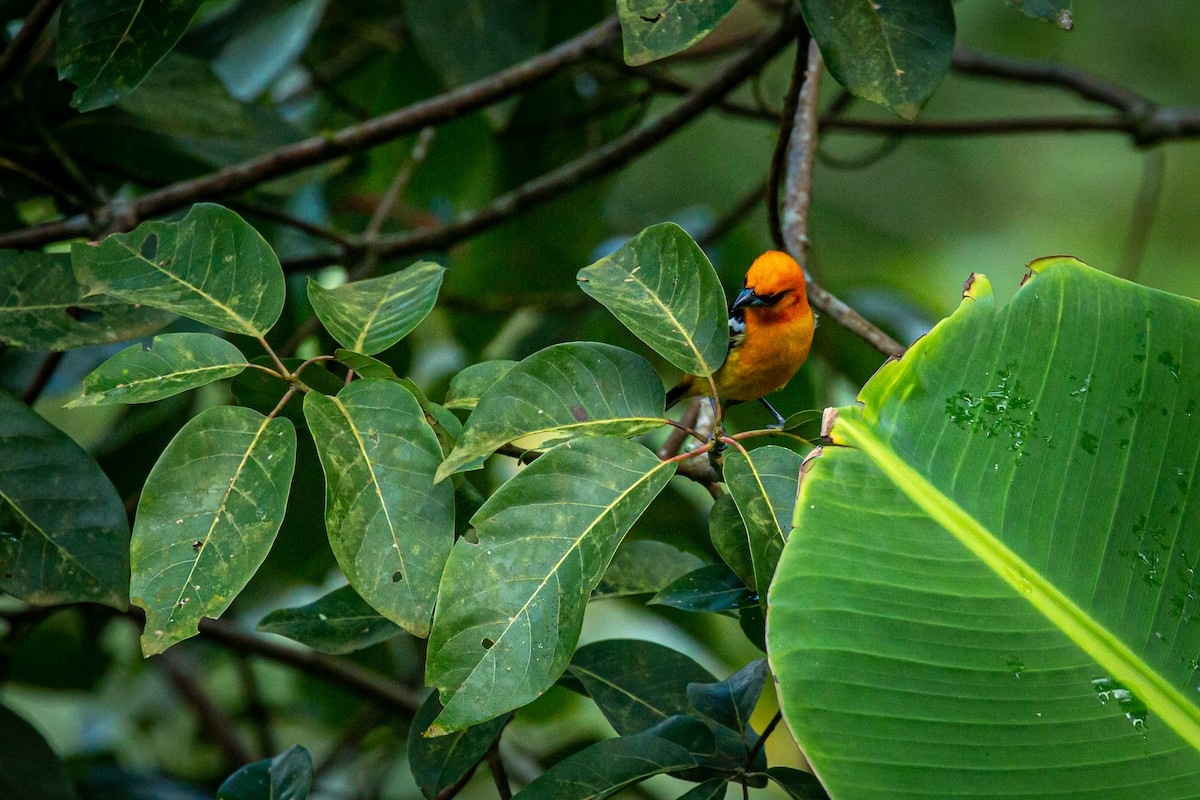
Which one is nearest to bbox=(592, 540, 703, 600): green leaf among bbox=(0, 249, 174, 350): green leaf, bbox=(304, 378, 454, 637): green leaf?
bbox=(304, 378, 454, 637): green leaf

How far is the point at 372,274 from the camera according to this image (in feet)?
7.90

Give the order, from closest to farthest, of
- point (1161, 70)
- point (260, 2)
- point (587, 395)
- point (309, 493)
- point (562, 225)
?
point (587, 395) → point (309, 493) → point (260, 2) → point (562, 225) → point (1161, 70)

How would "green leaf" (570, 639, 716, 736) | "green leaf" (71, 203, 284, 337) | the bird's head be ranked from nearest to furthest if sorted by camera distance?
"green leaf" (71, 203, 284, 337) → "green leaf" (570, 639, 716, 736) → the bird's head

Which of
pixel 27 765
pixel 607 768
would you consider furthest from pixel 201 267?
pixel 27 765

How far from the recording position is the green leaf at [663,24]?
1.12m

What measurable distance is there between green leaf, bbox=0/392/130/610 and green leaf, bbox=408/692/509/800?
399 millimetres

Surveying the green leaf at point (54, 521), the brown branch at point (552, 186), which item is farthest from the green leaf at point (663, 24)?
the brown branch at point (552, 186)

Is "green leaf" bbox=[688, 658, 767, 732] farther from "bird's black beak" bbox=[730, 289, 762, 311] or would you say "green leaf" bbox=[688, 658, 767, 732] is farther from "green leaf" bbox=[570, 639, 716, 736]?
"bird's black beak" bbox=[730, 289, 762, 311]

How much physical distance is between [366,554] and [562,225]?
2.27 metres

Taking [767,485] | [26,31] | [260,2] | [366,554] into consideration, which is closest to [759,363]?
[767,485]

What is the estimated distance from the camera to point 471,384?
45.8 inches

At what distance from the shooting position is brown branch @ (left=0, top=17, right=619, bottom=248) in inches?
70.5

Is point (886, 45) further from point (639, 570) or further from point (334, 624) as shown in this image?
point (334, 624)

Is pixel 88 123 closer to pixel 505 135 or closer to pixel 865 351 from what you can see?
pixel 505 135
